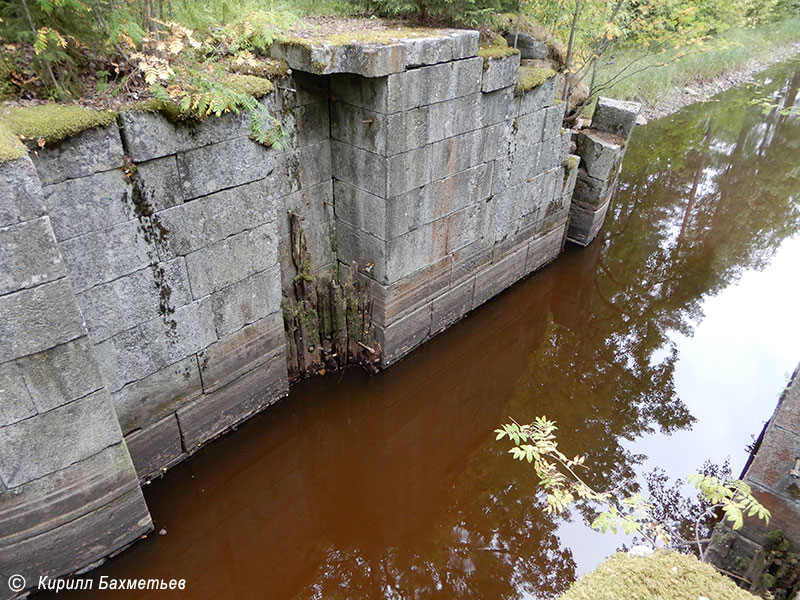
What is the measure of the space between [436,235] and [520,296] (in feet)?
7.74

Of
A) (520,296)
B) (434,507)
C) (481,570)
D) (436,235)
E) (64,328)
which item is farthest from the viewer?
(520,296)

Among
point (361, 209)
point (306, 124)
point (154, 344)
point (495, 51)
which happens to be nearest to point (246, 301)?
point (154, 344)

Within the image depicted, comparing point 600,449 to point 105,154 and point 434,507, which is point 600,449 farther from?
point 105,154

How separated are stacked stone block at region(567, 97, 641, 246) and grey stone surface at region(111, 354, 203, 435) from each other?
655 cm

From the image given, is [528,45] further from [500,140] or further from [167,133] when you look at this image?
[167,133]

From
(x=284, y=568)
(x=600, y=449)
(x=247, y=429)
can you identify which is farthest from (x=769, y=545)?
(x=247, y=429)

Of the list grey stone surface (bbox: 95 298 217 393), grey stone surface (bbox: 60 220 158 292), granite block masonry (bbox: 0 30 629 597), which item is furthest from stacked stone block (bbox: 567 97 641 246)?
grey stone surface (bbox: 60 220 158 292)

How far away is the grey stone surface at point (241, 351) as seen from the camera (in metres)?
5.05

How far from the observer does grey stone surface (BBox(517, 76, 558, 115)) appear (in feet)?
21.3

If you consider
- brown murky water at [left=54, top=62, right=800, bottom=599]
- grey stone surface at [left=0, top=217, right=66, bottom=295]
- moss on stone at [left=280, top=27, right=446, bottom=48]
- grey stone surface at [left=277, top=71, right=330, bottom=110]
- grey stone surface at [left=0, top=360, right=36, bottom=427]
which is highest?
moss on stone at [left=280, top=27, right=446, bottom=48]

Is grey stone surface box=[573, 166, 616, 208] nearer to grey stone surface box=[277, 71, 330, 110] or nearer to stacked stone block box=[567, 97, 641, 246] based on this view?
stacked stone block box=[567, 97, 641, 246]

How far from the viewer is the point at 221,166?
14.2ft

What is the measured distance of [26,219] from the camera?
3094 millimetres

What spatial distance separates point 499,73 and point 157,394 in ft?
15.3
